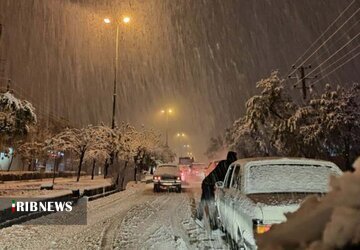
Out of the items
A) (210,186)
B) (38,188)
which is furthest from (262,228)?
(38,188)

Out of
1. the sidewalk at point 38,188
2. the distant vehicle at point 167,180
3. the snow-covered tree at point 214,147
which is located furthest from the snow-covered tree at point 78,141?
the snow-covered tree at point 214,147

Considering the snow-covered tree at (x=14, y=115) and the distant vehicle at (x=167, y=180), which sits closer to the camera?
the snow-covered tree at (x=14, y=115)

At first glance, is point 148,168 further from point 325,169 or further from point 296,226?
point 296,226

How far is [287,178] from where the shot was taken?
265 inches

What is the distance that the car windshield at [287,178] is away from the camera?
6.55m

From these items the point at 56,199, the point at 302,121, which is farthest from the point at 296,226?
the point at 302,121

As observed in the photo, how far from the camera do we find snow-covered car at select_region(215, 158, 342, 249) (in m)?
5.47

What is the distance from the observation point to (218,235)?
9758 millimetres

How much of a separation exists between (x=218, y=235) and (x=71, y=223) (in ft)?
13.7

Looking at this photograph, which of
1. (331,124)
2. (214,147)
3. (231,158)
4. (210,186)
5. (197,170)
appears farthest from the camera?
(214,147)

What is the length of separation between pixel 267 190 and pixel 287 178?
449 mm

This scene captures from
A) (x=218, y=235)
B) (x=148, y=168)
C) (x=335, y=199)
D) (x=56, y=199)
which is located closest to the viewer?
(x=335, y=199)

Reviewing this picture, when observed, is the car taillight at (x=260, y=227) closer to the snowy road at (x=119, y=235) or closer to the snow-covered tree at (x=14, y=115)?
the snowy road at (x=119, y=235)

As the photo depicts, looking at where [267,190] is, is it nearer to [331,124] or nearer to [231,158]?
[231,158]
